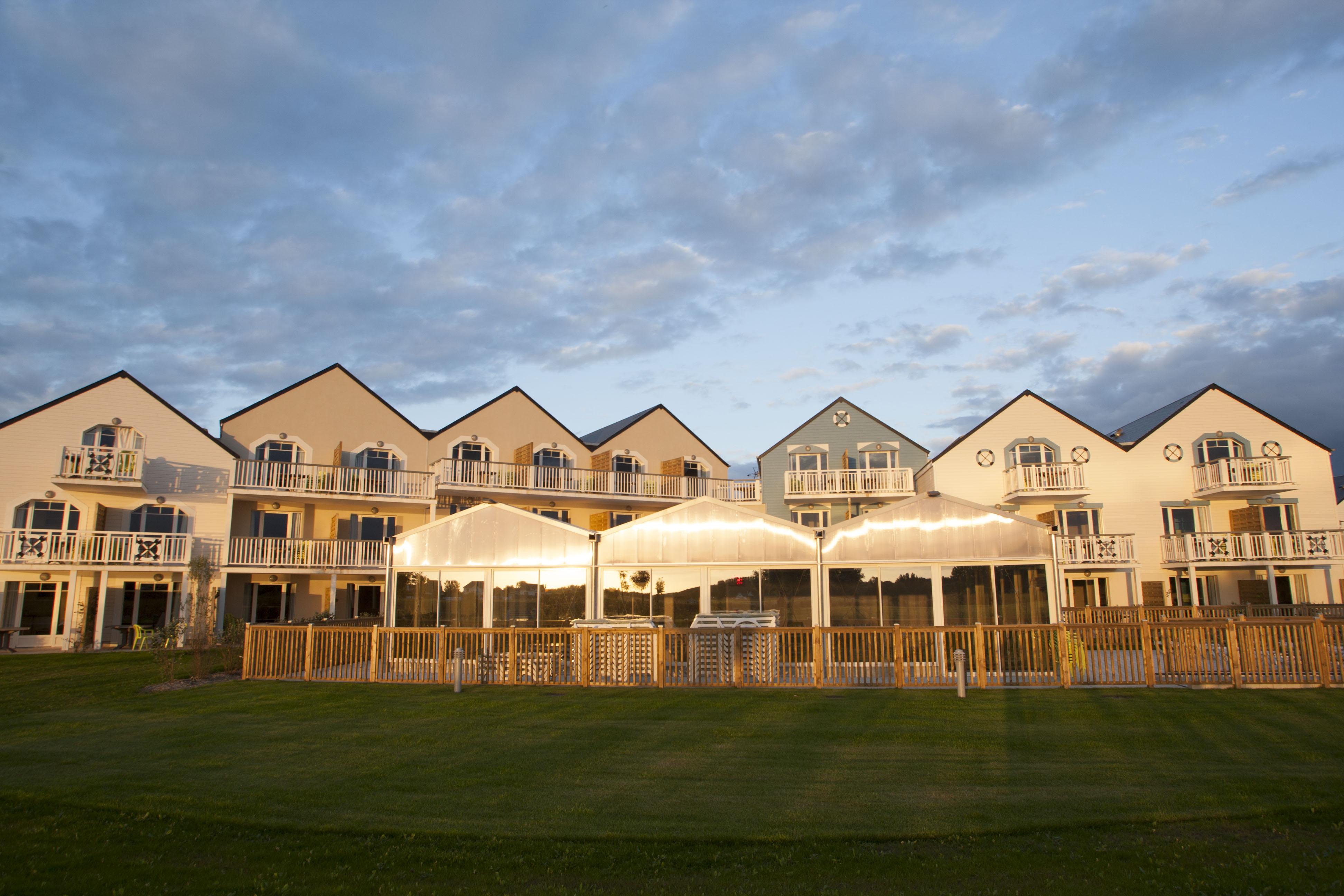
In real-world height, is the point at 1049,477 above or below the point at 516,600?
above

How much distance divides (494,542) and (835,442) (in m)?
17.1

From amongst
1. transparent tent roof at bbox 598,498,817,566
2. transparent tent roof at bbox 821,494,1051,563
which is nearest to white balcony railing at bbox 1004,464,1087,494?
transparent tent roof at bbox 821,494,1051,563

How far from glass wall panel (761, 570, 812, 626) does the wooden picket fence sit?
3.72m

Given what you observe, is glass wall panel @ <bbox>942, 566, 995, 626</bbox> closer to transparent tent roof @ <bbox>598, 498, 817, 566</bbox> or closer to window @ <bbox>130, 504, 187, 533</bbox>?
transparent tent roof @ <bbox>598, 498, 817, 566</bbox>

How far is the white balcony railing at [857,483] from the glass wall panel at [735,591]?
1271cm

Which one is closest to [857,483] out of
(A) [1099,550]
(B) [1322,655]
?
(A) [1099,550]

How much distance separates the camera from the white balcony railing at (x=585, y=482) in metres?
28.7

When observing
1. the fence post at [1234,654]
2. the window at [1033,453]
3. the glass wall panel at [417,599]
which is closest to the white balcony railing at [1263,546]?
the window at [1033,453]

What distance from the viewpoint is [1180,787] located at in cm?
771

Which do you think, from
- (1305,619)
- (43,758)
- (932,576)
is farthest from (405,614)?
(1305,619)

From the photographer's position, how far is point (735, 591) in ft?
62.2

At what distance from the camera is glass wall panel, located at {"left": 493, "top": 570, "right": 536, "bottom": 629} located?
19281 millimetres

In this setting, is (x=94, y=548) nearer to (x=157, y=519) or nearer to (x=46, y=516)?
(x=157, y=519)

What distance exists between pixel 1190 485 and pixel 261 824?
31204mm
